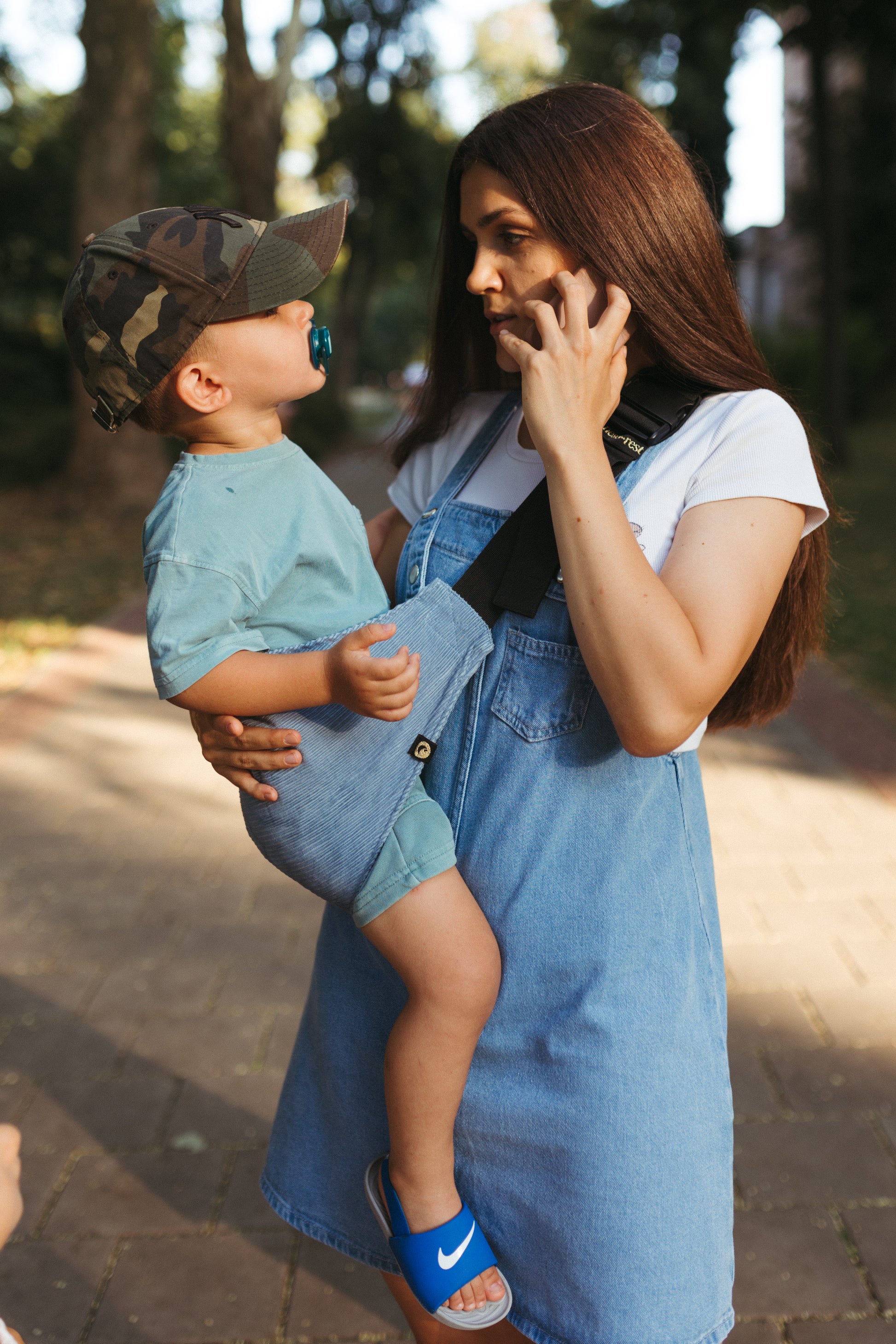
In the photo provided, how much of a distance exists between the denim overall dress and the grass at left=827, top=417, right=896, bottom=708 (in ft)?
2.15

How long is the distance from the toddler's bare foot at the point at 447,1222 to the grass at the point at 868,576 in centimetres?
117

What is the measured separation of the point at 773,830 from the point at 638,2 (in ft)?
83.9

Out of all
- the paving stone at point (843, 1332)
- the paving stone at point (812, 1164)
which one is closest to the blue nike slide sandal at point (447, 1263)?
the paving stone at point (843, 1332)

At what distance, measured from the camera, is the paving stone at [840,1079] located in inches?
116

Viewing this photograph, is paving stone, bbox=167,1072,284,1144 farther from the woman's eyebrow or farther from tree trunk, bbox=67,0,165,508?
tree trunk, bbox=67,0,165,508

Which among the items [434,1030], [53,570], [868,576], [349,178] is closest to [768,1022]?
[434,1030]

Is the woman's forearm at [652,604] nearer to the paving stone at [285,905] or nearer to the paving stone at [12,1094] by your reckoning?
the paving stone at [12,1094]

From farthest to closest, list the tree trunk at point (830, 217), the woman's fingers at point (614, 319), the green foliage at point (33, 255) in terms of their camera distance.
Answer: the green foliage at point (33, 255) → the tree trunk at point (830, 217) → the woman's fingers at point (614, 319)

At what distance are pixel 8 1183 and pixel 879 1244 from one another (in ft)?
6.55

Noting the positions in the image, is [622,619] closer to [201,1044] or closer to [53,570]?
[201,1044]

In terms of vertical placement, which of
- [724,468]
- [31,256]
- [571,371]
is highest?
[571,371]

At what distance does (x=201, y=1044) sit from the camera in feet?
10.7

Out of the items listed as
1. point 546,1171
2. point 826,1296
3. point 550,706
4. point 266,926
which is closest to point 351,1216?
point 546,1171

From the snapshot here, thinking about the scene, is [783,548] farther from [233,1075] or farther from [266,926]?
[266,926]
